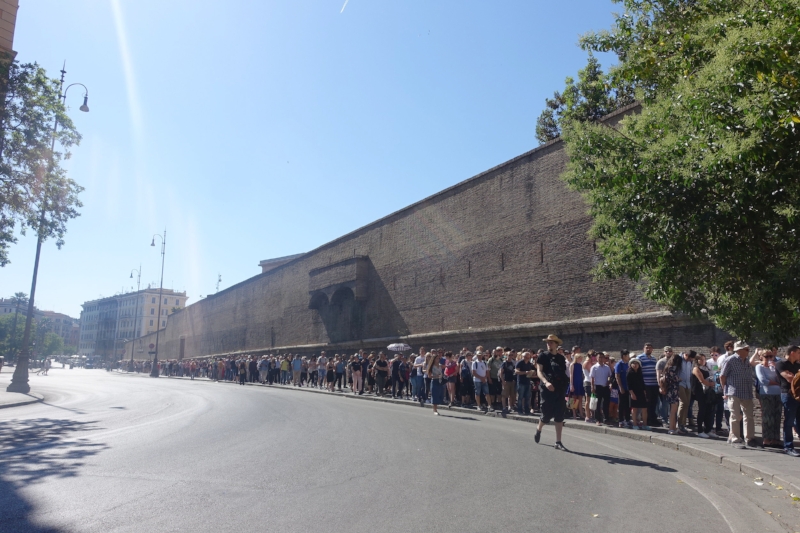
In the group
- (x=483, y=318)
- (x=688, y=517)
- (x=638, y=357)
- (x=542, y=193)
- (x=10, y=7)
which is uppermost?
(x=10, y=7)

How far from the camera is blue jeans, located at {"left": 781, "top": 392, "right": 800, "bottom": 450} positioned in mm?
9766

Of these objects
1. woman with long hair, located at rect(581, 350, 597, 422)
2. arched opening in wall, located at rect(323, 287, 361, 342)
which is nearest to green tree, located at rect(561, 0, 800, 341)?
woman with long hair, located at rect(581, 350, 597, 422)

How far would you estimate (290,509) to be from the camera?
5727 mm

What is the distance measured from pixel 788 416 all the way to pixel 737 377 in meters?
1.05

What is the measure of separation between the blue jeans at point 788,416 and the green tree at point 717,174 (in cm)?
297

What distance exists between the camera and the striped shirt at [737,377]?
1072 centimetres

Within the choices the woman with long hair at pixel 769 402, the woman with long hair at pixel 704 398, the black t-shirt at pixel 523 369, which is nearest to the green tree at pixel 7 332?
the black t-shirt at pixel 523 369

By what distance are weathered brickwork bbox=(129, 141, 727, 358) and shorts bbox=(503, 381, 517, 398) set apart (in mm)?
3441

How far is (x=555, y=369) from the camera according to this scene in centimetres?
1032

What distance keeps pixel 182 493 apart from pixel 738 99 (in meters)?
6.72

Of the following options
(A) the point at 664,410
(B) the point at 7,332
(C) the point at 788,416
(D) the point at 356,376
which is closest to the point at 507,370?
(A) the point at 664,410

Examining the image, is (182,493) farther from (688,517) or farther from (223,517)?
(688,517)

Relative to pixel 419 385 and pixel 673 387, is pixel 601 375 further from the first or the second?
pixel 419 385

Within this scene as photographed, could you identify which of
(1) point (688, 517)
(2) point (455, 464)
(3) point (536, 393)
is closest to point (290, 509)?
(2) point (455, 464)
